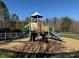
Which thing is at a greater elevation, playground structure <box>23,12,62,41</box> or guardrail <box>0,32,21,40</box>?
playground structure <box>23,12,62,41</box>

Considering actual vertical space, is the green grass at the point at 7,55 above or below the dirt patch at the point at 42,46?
below

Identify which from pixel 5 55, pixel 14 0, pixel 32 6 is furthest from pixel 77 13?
pixel 5 55

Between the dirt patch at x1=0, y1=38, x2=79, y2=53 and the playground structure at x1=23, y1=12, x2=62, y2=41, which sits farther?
the playground structure at x1=23, y1=12, x2=62, y2=41

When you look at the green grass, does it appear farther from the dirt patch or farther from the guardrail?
the guardrail

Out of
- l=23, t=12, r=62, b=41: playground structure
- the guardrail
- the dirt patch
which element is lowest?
the dirt patch

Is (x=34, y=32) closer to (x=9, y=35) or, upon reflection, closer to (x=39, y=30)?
(x=39, y=30)

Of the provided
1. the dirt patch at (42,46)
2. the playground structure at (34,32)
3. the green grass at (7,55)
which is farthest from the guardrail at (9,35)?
the green grass at (7,55)

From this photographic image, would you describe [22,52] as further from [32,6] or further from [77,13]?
[77,13]

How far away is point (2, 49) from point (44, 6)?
1.47 m

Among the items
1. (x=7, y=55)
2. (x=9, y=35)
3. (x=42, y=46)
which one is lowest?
(x=7, y=55)

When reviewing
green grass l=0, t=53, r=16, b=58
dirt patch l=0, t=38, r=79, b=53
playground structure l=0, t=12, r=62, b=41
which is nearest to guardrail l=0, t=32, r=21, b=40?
playground structure l=0, t=12, r=62, b=41

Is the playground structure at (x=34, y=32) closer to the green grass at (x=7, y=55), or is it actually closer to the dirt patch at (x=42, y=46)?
the dirt patch at (x=42, y=46)

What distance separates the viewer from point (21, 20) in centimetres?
635

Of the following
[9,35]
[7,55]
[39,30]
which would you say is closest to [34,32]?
[39,30]
